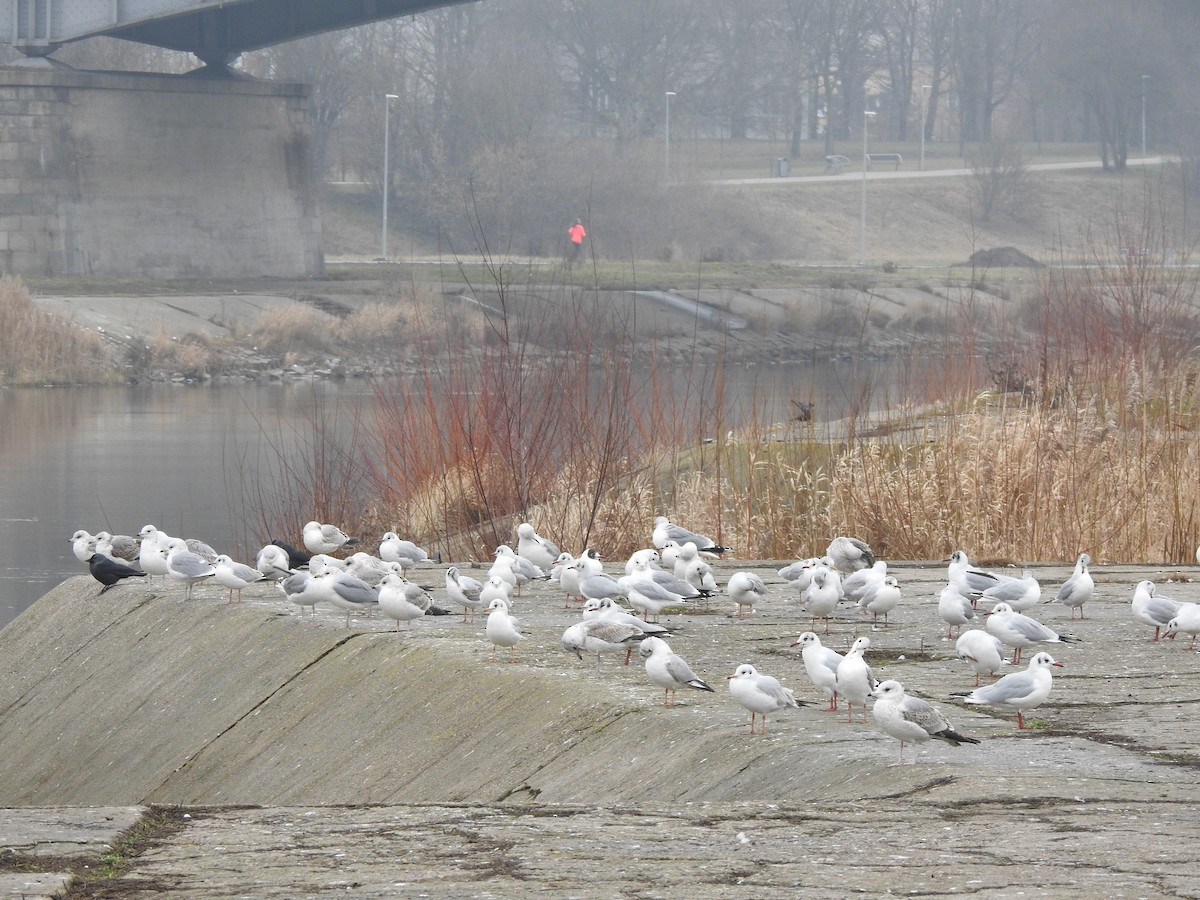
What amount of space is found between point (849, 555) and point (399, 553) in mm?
2320

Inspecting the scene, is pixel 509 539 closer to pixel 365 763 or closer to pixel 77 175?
pixel 365 763

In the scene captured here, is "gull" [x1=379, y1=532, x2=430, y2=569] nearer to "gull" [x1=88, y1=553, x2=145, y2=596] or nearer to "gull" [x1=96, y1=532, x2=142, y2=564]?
"gull" [x1=88, y1=553, x2=145, y2=596]

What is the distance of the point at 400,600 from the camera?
7375 mm

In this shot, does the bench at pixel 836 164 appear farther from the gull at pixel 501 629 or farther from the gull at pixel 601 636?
the gull at pixel 601 636

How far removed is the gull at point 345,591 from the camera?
7617mm

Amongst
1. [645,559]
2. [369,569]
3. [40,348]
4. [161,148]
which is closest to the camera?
[645,559]

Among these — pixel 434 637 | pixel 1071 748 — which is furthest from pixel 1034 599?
pixel 434 637

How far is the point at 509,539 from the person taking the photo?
38.2 feet

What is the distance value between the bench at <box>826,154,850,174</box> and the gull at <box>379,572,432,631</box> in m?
72.0

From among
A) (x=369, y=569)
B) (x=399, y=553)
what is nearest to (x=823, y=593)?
(x=369, y=569)

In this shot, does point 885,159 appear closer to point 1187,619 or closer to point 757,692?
point 1187,619

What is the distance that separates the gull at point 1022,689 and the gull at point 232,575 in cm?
392

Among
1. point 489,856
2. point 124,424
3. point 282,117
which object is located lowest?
point 124,424

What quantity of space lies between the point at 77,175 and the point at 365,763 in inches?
1597
